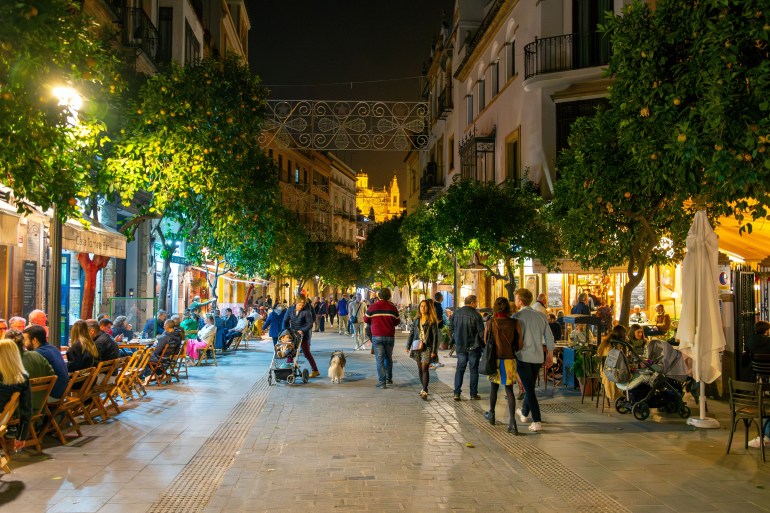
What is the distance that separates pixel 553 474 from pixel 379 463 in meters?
1.84

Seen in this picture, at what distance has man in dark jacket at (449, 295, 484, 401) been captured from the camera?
1353 cm

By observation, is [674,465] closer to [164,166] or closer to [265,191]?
[164,166]

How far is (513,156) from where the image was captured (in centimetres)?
2680

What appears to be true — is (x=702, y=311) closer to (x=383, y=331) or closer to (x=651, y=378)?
(x=651, y=378)

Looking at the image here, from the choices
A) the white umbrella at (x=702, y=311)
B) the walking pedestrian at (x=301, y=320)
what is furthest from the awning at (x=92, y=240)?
the white umbrella at (x=702, y=311)

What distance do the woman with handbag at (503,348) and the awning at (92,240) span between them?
20.5 feet

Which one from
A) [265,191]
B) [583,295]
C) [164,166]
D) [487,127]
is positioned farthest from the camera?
[487,127]

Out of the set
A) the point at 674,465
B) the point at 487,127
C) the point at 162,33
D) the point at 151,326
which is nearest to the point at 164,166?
the point at 151,326

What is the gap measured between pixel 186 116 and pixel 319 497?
1003cm

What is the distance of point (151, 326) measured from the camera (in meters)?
18.1

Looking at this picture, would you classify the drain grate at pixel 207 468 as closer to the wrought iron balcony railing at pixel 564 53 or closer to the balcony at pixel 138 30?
the balcony at pixel 138 30

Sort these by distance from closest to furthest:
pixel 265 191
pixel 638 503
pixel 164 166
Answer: pixel 638 503
pixel 164 166
pixel 265 191

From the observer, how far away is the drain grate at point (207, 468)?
6.76 meters

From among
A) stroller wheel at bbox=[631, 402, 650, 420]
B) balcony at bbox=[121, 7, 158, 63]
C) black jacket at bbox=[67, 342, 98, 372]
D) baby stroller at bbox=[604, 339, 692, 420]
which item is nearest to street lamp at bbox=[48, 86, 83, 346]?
black jacket at bbox=[67, 342, 98, 372]
